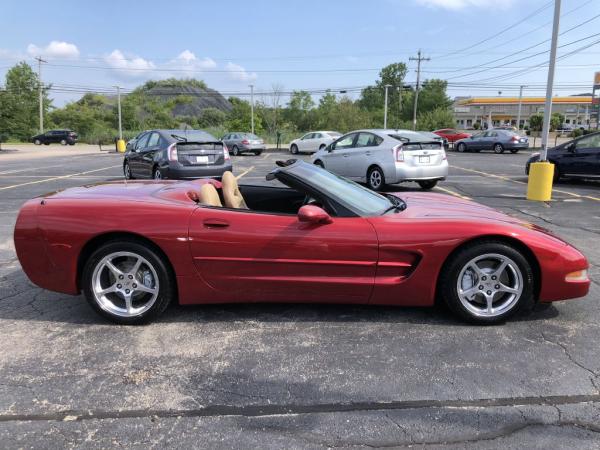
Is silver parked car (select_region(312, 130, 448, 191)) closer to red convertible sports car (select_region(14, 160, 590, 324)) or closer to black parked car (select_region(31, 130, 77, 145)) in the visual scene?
red convertible sports car (select_region(14, 160, 590, 324))

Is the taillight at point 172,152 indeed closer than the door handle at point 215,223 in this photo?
No

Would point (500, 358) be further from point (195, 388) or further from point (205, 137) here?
point (205, 137)

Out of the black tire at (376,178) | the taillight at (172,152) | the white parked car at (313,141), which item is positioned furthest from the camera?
the white parked car at (313,141)

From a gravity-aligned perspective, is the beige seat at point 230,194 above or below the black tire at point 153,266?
above

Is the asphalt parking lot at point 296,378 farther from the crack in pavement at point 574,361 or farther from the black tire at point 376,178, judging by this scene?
the black tire at point 376,178

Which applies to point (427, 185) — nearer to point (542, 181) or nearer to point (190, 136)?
point (542, 181)

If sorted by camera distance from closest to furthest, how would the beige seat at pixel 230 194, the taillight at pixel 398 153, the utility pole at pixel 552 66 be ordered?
the beige seat at pixel 230 194
the utility pole at pixel 552 66
the taillight at pixel 398 153

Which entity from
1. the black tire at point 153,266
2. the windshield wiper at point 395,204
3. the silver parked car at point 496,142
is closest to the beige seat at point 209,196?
the black tire at point 153,266

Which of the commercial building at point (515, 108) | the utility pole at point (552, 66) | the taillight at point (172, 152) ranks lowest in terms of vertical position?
the taillight at point (172, 152)

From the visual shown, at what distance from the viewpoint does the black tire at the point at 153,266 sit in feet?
11.7

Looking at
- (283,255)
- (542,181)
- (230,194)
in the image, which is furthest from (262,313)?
(542,181)

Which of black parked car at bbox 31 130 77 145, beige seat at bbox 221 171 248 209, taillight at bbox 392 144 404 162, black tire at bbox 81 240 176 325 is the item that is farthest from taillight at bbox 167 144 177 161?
black parked car at bbox 31 130 77 145

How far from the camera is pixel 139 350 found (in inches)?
130

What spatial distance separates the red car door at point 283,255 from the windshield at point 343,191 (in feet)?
0.67
